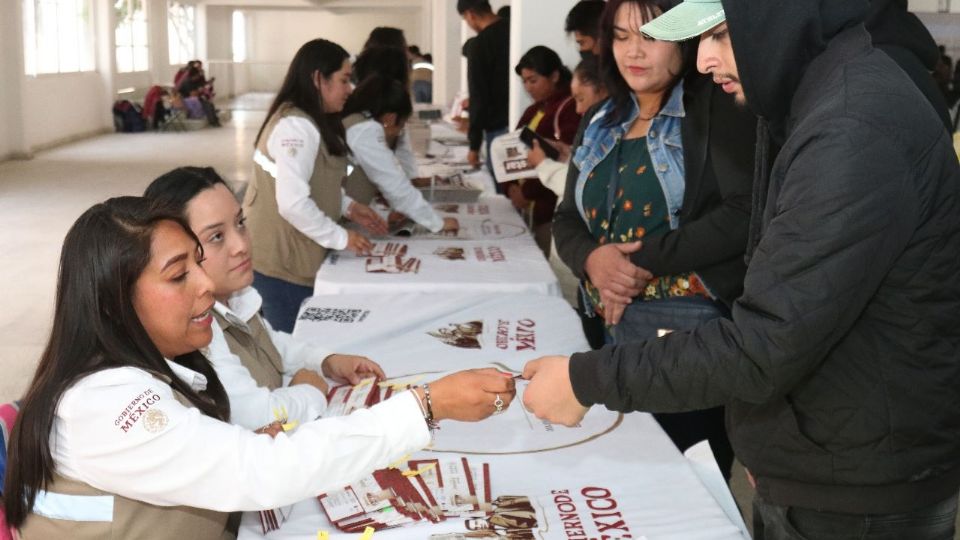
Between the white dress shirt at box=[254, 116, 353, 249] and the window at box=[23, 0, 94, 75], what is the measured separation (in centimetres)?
1067

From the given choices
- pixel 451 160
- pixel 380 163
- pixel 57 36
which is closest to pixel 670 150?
pixel 380 163

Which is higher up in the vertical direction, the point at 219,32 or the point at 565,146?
the point at 219,32

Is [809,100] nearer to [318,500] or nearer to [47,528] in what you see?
[318,500]

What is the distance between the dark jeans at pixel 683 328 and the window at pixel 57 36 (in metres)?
12.0

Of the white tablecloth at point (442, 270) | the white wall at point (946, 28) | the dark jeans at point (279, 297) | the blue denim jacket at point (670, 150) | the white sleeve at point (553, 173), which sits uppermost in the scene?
the white wall at point (946, 28)

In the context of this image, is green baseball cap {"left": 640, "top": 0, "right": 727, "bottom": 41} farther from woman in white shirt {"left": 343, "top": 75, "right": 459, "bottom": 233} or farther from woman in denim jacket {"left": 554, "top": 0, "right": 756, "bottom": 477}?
woman in white shirt {"left": 343, "top": 75, "right": 459, "bottom": 233}

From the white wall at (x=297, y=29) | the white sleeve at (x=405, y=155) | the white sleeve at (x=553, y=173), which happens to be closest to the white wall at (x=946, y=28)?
the white sleeve at (x=405, y=155)

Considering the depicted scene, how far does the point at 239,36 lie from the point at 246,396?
31.1 m

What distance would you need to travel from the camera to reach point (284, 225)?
3301 mm

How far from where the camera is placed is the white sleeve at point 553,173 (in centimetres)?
355

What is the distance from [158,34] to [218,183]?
20087 millimetres

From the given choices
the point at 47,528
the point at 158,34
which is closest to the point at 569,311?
the point at 47,528

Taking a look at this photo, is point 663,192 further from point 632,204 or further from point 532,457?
point 532,457

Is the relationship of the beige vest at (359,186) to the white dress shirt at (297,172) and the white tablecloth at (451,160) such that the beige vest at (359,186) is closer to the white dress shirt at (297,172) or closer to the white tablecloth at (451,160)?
the white dress shirt at (297,172)
